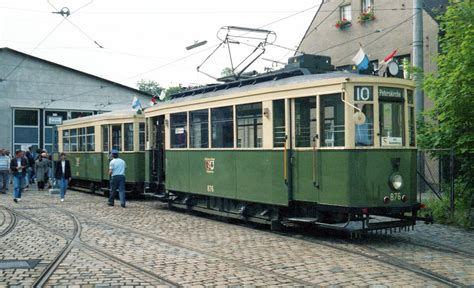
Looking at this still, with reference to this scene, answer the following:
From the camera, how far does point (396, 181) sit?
9.48 metres

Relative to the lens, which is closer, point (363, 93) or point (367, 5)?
point (363, 93)

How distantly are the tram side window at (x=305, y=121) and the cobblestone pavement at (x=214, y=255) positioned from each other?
1.75m

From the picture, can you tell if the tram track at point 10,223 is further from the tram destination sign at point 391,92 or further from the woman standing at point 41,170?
the woman standing at point 41,170

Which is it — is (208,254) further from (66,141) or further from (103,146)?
(66,141)

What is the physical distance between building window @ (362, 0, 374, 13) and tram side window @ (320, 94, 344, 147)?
1680 cm

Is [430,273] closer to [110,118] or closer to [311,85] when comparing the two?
[311,85]

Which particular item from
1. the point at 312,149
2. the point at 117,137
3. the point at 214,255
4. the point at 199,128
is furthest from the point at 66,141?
the point at 214,255

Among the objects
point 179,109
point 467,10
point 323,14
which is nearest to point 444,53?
point 467,10

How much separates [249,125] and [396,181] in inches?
124

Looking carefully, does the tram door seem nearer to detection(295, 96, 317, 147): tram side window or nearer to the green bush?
detection(295, 96, 317, 147): tram side window

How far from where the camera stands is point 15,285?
6.61 m

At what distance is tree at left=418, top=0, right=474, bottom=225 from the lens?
11.7 m

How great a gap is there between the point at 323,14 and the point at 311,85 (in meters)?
19.2

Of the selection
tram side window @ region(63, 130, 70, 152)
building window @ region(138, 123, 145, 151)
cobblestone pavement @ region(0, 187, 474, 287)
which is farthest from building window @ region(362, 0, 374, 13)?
cobblestone pavement @ region(0, 187, 474, 287)
